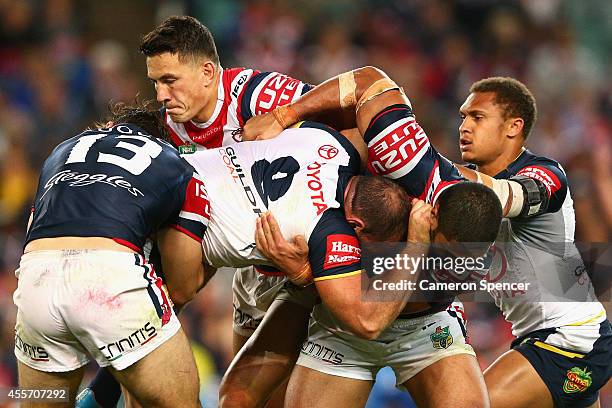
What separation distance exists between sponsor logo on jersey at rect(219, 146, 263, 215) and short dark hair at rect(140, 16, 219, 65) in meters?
0.81

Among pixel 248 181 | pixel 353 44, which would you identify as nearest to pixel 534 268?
pixel 248 181

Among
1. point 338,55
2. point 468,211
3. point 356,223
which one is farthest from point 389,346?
point 338,55

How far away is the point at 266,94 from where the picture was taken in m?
5.85

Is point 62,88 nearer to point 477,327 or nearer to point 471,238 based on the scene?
point 477,327

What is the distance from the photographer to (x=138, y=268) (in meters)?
4.62

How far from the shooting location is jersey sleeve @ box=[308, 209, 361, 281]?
15.8 feet

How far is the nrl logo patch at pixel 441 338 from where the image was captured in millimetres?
5527

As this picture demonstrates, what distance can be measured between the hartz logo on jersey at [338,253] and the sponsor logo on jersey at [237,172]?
42cm

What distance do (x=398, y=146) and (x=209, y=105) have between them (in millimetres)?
1356

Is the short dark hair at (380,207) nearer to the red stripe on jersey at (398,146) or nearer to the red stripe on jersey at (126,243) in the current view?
the red stripe on jersey at (398,146)

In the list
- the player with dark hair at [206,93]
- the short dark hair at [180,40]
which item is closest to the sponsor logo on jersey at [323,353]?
the player with dark hair at [206,93]

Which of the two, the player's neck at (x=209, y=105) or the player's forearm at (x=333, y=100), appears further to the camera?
the player's neck at (x=209, y=105)

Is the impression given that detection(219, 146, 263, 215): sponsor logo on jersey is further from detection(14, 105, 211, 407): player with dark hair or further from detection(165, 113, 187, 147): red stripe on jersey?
detection(165, 113, 187, 147): red stripe on jersey

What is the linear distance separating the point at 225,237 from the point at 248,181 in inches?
12.2
